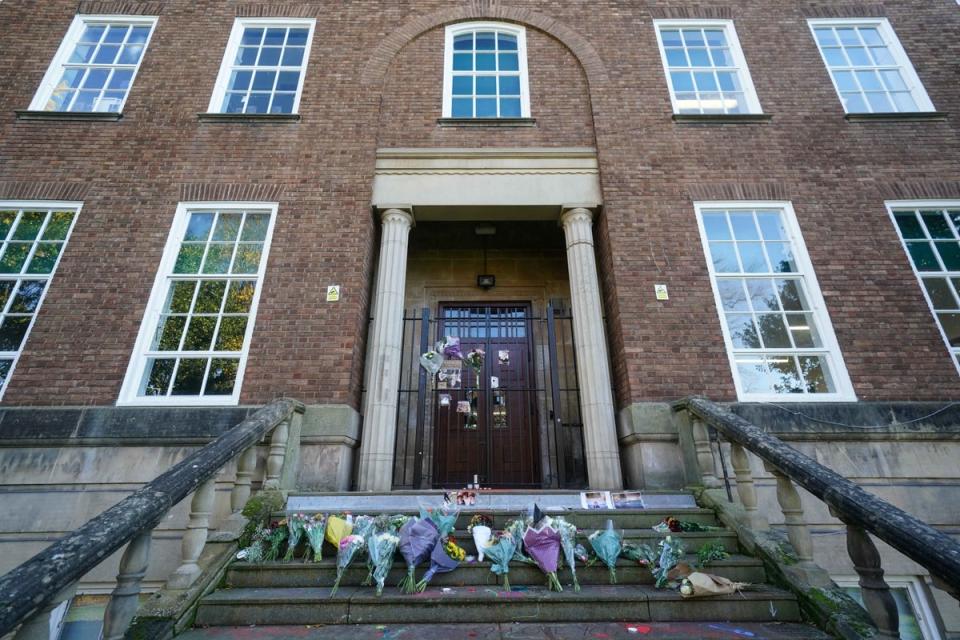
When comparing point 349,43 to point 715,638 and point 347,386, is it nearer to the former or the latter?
point 347,386

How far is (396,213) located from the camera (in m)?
6.50

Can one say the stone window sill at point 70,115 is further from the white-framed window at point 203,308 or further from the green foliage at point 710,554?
the green foliage at point 710,554

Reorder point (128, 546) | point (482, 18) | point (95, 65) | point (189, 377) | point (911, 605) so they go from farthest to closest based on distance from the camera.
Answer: point (482, 18) < point (95, 65) < point (189, 377) < point (911, 605) < point (128, 546)

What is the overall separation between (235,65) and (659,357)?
328 inches

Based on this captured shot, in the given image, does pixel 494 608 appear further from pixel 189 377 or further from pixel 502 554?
pixel 189 377

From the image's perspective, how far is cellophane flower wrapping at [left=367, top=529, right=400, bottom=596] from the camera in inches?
125

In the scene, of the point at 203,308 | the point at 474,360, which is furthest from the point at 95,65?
the point at 474,360

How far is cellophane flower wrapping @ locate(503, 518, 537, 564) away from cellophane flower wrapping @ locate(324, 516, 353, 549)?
1294 millimetres

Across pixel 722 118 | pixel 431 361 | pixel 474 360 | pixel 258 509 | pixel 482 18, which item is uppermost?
pixel 482 18

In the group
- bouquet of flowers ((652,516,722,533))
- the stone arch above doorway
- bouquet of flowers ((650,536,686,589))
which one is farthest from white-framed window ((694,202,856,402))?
the stone arch above doorway

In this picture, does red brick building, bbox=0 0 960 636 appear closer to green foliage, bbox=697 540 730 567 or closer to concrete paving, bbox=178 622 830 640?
green foliage, bbox=697 540 730 567

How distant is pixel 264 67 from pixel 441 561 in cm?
823

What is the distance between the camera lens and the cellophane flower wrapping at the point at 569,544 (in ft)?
10.6

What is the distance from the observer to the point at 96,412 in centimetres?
507
